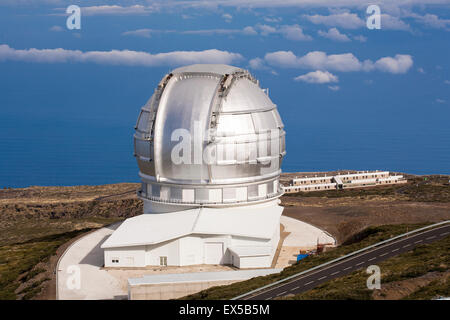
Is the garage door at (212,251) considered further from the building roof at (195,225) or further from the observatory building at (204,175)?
the building roof at (195,225)

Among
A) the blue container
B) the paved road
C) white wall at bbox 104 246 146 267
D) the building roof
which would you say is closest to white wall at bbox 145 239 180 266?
white wall at bbox 104 246 146 267

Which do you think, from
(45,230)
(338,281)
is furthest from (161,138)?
(45,230)

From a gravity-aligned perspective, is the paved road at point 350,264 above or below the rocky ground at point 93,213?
above

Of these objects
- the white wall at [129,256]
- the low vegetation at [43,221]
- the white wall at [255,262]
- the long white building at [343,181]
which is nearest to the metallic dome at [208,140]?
the white wall at [129,256]

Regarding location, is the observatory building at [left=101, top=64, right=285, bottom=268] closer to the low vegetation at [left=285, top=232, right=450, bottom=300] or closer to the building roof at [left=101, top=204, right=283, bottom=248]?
the building roof at [left=101, top=204, right=283, bottom=248]
